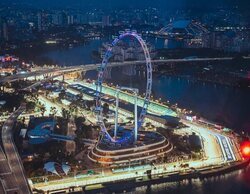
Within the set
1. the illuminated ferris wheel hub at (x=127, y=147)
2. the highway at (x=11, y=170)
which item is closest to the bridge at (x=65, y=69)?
the highway at (x=11, y=170)

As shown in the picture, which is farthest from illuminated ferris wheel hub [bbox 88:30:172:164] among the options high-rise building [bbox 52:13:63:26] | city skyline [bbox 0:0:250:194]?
high-rise building [bbox 52:13:63:26]

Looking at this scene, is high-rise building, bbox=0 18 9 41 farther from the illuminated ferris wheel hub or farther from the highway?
the illuminated ferris wheel hub

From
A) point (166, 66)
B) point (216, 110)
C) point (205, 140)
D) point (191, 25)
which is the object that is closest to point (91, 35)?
point (191, 25)

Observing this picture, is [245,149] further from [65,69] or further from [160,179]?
[65,69]

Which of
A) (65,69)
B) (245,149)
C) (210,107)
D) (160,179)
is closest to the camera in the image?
(160,179)

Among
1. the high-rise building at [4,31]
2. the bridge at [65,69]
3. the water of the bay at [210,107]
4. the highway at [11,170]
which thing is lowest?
the water of the bay at [210,107]

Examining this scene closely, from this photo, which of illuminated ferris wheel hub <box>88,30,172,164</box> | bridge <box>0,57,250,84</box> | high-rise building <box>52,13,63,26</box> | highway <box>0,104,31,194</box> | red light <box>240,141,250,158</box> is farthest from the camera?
high-rise building <box>52,13,63,26</box>

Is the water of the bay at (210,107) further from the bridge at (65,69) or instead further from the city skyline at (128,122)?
the bridge at (65,69)

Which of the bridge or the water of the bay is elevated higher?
the bridge

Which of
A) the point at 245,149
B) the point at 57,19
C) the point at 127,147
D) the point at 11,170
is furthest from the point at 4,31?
the point at 245,149

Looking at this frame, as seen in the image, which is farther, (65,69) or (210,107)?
(65,69)
